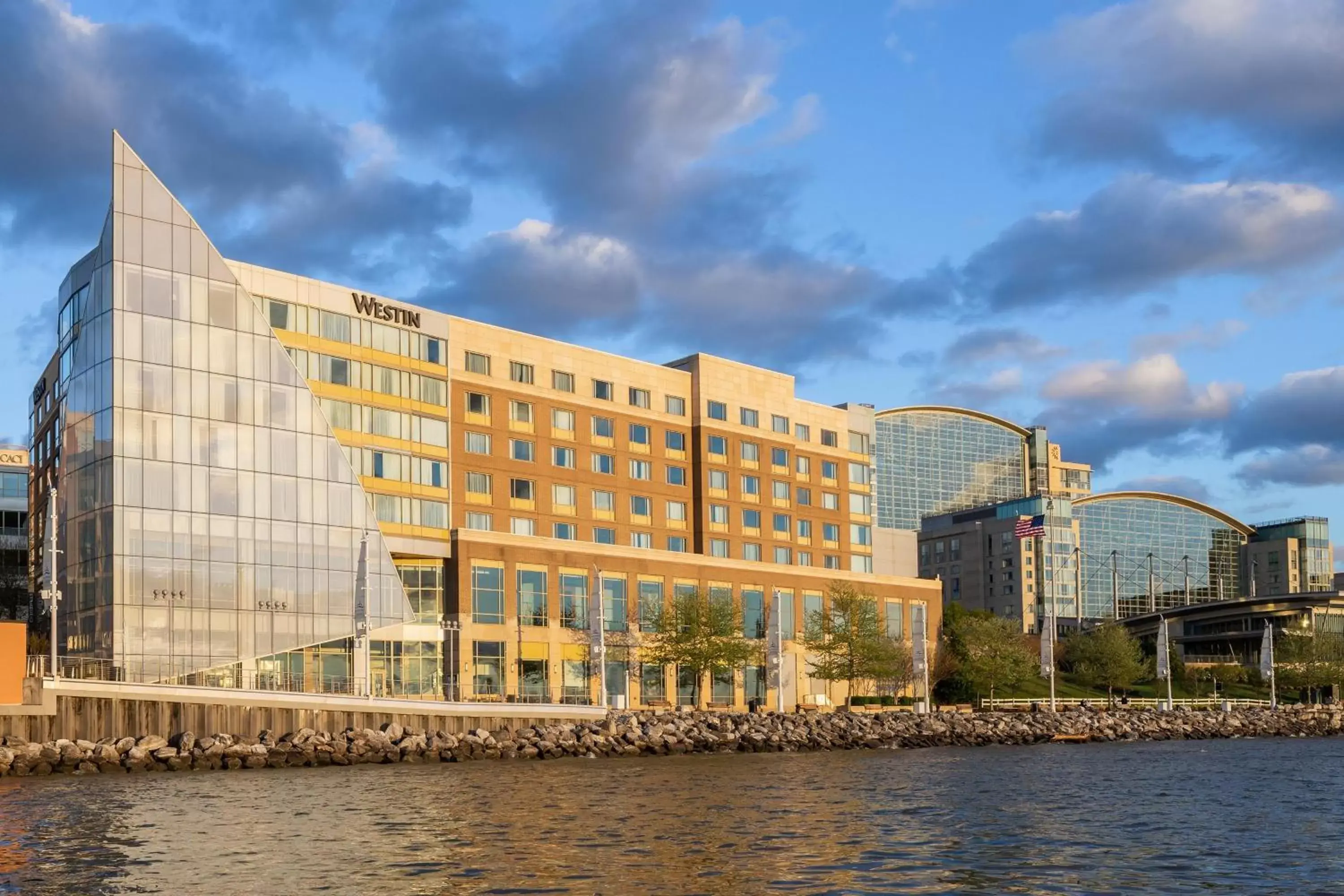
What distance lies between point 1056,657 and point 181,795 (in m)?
146

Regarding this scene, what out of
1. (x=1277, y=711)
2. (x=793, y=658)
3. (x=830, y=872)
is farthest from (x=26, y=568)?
(x=830, y=872)

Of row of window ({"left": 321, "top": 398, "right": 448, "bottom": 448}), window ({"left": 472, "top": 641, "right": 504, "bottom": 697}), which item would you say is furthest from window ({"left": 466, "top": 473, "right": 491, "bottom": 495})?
window ({"left": 472, "top": 641, "right": 504, "bottom": 697})

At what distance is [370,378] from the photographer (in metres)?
104

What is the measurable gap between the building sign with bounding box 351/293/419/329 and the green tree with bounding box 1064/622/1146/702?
82.3 metres

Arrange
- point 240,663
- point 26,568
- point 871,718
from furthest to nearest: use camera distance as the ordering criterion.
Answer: point 26,568 → point 871,718 → point 240,663

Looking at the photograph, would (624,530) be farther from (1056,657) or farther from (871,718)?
(1056,657)

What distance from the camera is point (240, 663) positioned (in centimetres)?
9075

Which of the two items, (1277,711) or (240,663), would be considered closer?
(240,663)

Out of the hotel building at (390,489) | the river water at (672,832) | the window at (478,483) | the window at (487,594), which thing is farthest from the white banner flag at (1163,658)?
the river water at (672,832)

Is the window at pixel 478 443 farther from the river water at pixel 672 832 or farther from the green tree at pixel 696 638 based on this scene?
the river water at pixel 672 832

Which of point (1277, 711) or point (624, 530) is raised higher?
point (624, 530)

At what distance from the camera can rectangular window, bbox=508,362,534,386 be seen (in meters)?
116

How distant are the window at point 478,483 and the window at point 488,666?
11.3 m

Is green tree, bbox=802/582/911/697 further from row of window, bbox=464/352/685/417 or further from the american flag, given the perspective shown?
row of window, bbox=464/352/685/417
